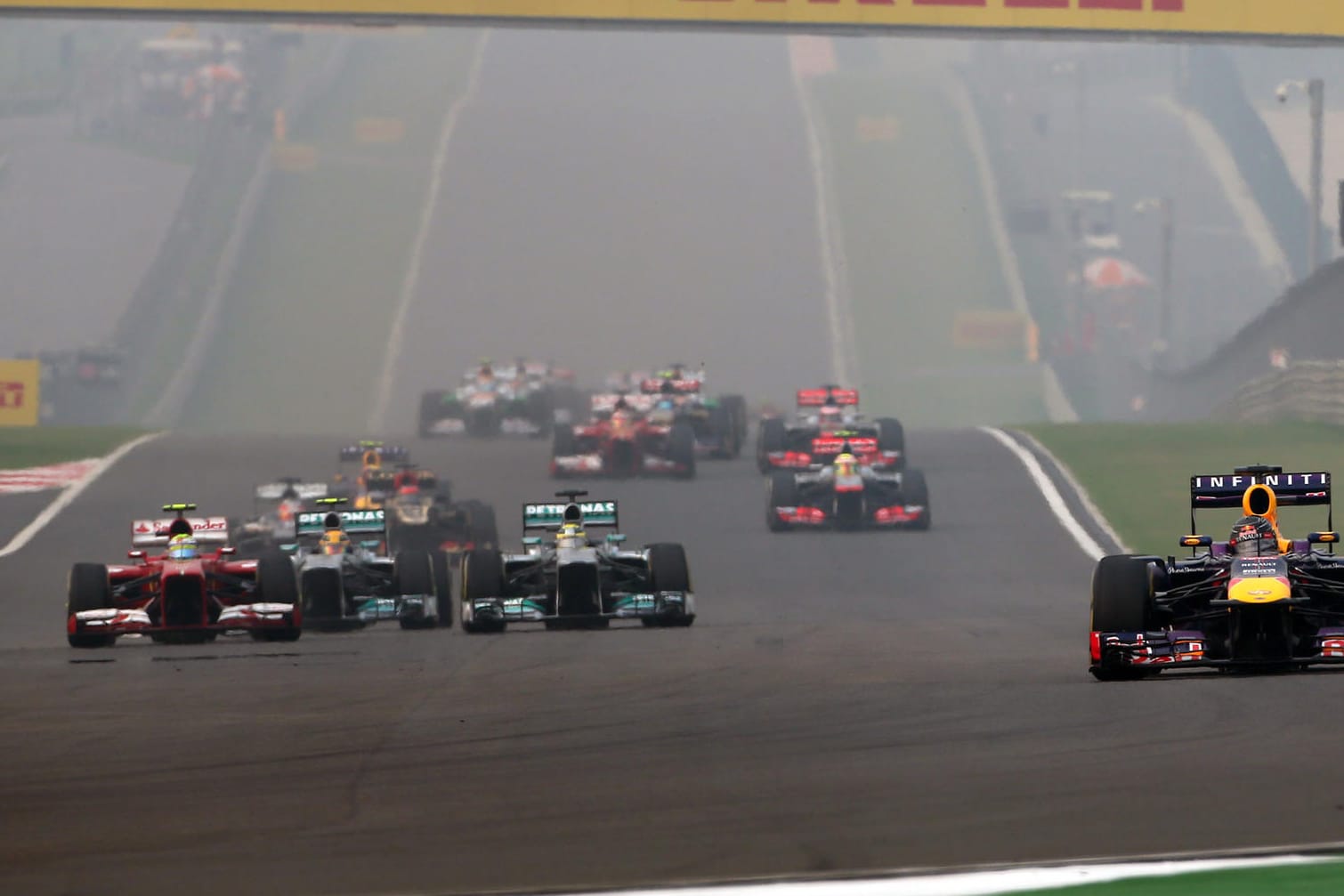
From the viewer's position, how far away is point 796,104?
9550 centimetres

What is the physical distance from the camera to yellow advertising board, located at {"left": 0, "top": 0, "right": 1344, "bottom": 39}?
34312mm

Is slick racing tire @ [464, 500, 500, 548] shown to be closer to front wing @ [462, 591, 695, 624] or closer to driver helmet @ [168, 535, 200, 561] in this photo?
front wing @ [462, 591, 695, 624]

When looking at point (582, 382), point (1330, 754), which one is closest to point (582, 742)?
point (1330, 754)

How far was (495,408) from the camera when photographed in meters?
47.1

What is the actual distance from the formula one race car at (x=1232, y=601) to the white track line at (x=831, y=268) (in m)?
53.3

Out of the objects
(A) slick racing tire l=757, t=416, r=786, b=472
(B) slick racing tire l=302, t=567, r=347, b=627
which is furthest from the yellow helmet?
(A) slick racing tire l=757, t=416, r=786, b=472

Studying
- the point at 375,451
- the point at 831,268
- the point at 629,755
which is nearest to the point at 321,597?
the point at 375,451

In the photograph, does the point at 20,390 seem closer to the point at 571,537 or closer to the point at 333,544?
the point at 333,544

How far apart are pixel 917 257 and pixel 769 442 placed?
136ft

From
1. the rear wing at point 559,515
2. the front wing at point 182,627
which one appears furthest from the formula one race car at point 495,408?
the front wing at point 182,627

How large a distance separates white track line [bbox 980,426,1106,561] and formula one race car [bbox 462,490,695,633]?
6.84 metres

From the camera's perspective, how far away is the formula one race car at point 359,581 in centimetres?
2264

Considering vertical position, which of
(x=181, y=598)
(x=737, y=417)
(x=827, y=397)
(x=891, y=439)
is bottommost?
(x=181, y=598)

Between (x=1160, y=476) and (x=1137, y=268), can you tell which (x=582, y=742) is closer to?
(x=1160, y=476)
